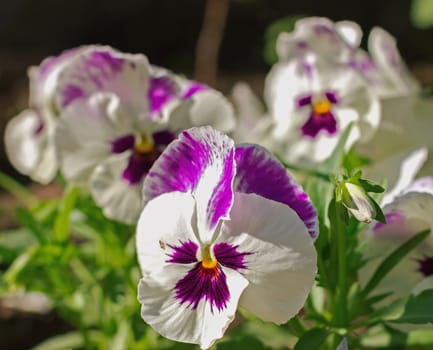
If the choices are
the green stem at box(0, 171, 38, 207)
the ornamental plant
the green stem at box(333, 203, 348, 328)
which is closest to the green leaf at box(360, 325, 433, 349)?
the ornamental plant

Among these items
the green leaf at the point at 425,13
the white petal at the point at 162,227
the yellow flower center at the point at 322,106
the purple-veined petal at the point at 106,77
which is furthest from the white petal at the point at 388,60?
the green leaf at the point at 425,13

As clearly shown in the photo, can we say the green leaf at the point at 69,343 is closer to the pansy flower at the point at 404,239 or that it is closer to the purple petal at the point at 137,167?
the purple petal at the point at 137,167

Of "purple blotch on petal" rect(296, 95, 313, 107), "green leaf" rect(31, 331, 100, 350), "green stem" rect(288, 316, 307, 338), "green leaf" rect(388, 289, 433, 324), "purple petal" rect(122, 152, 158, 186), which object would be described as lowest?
"green leaf" rect(31, 331, 100, 350)

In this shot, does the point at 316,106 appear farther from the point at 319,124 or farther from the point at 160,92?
the point at 160,92

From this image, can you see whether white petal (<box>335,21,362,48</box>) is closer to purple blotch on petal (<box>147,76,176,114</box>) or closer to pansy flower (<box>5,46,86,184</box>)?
purple blotch on petal (<box>147,76,176,114</box>)

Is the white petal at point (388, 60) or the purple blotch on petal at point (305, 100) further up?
the white petal at point (388, 60)

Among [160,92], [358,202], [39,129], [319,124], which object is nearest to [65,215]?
[39,129]
